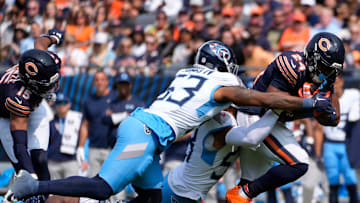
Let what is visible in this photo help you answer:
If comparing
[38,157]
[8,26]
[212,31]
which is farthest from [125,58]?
[38,157]

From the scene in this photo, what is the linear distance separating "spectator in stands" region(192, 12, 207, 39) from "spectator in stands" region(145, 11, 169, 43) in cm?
71

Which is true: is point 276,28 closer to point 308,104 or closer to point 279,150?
point 279,150

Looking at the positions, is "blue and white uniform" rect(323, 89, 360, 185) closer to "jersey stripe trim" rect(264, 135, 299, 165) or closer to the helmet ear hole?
"jersey stripe trim" rect(264, 135, 299, 165)

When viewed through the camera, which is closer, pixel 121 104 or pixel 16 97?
pixel 16 97

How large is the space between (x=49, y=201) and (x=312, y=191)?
395cm

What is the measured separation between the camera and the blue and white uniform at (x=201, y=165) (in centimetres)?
584

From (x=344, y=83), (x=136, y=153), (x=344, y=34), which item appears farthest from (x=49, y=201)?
(x=344, y=34)

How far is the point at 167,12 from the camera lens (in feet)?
39.1

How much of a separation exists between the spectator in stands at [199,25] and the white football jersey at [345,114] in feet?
8.94

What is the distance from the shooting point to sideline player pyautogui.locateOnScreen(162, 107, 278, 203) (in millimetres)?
5824

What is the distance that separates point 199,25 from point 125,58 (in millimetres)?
1382

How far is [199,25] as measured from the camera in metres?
10.7

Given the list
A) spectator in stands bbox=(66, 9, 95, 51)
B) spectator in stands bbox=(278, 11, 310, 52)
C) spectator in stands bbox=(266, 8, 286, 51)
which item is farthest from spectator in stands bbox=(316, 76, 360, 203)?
spectator in stands bbox=(66, 9, 95, 51)

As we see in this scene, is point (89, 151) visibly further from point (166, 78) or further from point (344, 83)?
point (344, 83)
